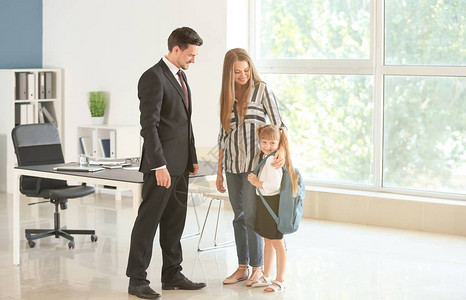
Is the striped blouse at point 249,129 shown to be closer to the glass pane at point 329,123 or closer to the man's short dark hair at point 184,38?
the man's short dark hair at point 184,38

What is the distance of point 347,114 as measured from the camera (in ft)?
24.1

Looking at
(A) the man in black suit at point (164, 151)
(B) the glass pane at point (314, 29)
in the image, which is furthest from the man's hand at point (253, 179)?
(B) the glass pane at point (314, 29)

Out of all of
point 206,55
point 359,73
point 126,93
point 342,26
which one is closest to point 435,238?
point 359,73

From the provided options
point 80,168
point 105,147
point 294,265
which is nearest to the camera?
point 80,168

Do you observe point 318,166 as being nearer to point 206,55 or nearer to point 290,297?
point 206,55

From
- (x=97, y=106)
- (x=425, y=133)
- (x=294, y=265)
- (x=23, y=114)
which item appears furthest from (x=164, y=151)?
(x=23, y=114)

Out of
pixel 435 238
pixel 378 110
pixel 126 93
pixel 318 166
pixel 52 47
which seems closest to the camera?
pixel 435 238

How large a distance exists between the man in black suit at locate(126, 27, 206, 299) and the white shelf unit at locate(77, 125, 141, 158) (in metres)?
3.60

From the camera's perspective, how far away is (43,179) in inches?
240

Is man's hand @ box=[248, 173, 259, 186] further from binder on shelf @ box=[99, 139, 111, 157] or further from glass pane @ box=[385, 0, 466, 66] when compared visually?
binder on shelf @ box=[99, 139, 111, 157]

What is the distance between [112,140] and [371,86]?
2.87m

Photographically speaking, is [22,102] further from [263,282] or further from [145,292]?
[263,282]

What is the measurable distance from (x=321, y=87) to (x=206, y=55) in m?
1.25

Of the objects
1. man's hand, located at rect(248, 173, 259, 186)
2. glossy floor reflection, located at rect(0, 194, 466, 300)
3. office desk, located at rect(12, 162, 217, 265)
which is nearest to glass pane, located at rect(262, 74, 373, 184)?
glossy floor reflection, located at rect(0, 194, 466, 300)
